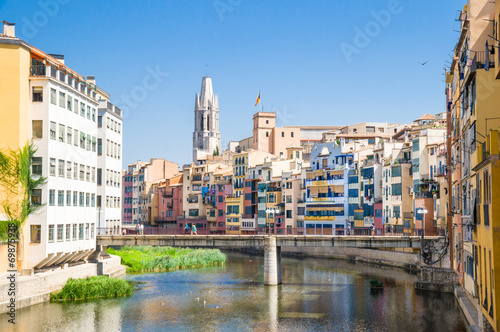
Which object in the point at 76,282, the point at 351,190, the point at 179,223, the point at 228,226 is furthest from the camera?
the point at 179,223

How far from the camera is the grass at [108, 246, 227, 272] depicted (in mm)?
69625

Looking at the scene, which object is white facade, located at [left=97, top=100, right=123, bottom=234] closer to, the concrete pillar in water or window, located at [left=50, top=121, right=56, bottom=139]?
window, located at [left=50, top=121, right=56, bottom=139]

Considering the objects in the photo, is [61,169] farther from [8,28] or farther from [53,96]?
[8,28]

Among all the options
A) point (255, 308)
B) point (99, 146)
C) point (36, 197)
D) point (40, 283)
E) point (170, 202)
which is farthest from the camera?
point (170, 202)

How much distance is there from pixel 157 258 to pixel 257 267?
1102cm

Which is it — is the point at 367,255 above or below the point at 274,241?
below

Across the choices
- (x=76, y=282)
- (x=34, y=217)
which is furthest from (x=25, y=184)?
(x=76, y=282)

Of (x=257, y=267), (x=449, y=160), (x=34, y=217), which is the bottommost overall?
(x=257, y=267)

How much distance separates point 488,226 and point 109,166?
38.3m

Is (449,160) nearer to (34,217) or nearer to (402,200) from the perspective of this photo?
(402,200)

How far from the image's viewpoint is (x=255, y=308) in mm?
44438

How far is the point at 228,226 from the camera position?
367 feet

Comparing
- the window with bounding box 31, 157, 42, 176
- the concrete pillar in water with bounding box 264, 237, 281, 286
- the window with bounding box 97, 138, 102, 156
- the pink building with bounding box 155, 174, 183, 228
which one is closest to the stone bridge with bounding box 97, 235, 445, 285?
the concrete pillar in water with bounding box 264, 237, 281, 286

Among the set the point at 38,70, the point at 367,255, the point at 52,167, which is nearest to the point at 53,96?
the point at 38,70
